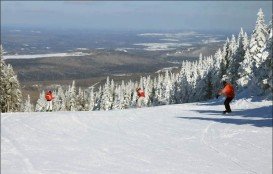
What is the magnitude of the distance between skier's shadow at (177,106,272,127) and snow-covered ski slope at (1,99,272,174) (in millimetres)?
41

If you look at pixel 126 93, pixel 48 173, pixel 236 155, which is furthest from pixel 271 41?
pixel 126 93

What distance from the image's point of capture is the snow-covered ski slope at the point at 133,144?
9703 millimetres

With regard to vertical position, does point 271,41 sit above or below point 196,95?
above

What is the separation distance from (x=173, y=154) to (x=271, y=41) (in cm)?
2264

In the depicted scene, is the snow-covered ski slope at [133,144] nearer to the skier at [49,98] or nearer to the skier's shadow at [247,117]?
the skier's shadow at [247,117]

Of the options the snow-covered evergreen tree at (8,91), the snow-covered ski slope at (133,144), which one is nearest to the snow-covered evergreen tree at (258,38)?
the snow-covered ski slope at (133,144)

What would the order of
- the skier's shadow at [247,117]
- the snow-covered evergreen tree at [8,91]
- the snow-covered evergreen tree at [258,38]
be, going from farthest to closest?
the snow-covered evergreen tree at [8,91], the snow-covered evergreen tree at [258,38], the skier's shadow at [247,117]

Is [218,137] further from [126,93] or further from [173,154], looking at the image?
[126,93]

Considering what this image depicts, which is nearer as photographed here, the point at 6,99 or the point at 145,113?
the point at 145,113

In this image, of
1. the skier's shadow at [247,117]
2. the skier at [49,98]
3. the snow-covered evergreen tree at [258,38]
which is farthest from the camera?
the snow-covered evergreen tree at [258,38]

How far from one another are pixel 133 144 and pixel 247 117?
28.3 ft

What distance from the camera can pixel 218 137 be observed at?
1432 cm

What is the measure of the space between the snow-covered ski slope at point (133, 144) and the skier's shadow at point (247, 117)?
0.04 m

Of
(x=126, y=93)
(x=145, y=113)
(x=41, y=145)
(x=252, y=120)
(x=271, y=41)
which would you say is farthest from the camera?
(x=126, y=93)
